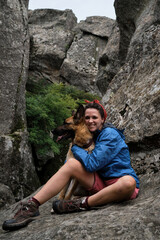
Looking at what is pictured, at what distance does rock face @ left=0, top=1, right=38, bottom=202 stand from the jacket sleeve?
450 cm

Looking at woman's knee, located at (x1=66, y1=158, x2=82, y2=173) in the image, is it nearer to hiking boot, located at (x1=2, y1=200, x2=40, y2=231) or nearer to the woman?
the woman

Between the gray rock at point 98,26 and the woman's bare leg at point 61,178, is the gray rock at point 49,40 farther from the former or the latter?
the woman's bare leg at point 61,178

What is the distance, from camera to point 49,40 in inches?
757

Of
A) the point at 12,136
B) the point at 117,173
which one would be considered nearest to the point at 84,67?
the point at 12,136

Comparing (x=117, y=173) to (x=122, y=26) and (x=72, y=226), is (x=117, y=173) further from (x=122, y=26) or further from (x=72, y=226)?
(x=122, y=26)

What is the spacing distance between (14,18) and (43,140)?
504 cm

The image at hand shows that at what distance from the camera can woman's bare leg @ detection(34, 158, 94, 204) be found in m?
3.12

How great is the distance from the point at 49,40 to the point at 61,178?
17929mm

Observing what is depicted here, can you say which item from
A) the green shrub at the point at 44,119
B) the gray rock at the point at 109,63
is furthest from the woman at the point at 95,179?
the gray rock at the point at 109,63

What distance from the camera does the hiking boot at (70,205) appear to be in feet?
10.2

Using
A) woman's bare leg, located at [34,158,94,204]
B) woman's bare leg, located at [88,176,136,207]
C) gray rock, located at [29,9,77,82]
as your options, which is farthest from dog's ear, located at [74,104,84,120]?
gray rock, located at [29,9,77,82]

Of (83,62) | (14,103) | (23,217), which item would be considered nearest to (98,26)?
(83,62)

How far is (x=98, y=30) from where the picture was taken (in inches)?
807

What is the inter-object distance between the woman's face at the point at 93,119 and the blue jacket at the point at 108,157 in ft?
1.09
